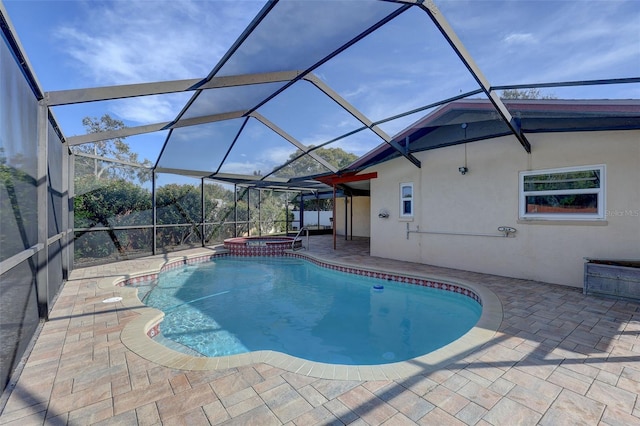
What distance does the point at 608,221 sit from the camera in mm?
6125

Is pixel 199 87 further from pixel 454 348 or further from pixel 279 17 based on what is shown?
pixel 454 348

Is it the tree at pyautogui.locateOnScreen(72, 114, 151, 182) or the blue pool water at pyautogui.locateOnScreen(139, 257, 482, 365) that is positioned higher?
the tree at pyautogui.locateOnScreen(72, 114, 151, 182)

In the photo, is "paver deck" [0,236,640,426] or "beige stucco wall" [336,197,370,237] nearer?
"paver deck" [0,236,640,426]

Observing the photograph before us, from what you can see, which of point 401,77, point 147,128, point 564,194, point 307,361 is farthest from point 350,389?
point 147,128

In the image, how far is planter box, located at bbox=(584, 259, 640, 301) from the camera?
5.27 m

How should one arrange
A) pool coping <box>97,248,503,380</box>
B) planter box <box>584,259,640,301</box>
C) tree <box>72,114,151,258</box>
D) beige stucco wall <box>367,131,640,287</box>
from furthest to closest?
tree <box>72,114,151,258</box> → beige stucco wall <box>367,131,640,287</box> → planter box <box>584,259,640,301</box> → pool coping <box>97,248,503,380</box>

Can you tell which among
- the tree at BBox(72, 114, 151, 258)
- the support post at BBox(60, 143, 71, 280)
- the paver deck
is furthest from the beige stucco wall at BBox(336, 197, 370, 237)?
the paver deck

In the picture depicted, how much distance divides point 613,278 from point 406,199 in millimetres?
5623

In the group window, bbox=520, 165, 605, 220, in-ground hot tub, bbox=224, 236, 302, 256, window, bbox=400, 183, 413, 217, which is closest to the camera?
window, bbox=520, 165, 605, 220

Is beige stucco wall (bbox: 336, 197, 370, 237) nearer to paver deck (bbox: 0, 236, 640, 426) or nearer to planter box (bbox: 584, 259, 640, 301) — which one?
planter box (bbox: 584, 259, 640, 301)

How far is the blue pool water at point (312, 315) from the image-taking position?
500cm

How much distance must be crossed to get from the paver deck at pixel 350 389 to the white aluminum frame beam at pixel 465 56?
171 inches

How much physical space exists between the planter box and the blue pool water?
224 centimetres

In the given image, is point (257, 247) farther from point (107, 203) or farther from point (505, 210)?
point (505, 210)
